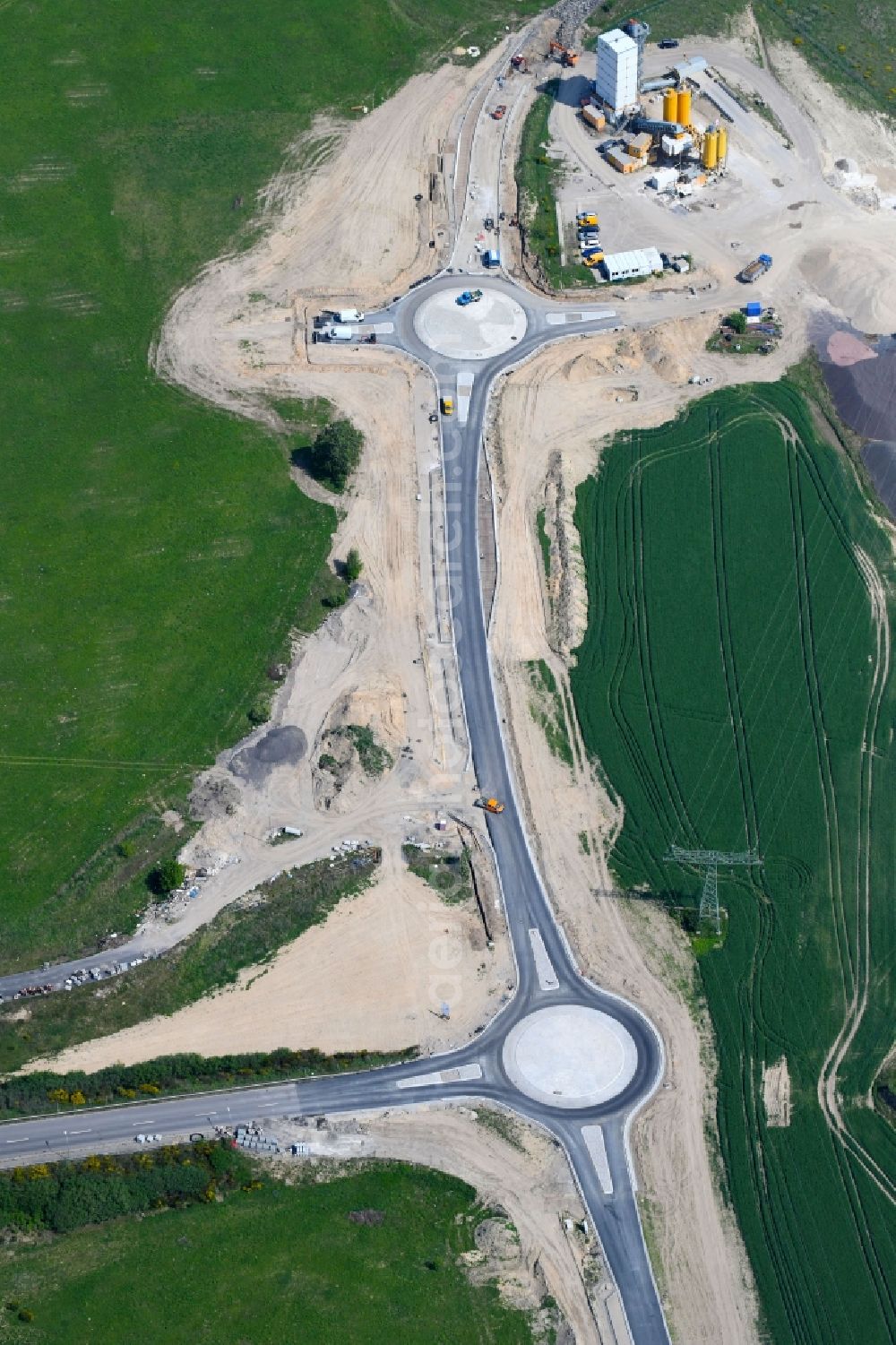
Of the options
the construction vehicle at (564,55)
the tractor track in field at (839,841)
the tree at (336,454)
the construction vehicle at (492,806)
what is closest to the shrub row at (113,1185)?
the construction vehicle at (492,806)

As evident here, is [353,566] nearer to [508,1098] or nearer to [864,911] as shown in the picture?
[508,1098]

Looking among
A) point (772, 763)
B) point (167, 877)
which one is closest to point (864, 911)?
point (772, 763)

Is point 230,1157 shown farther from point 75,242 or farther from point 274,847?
point 75,242

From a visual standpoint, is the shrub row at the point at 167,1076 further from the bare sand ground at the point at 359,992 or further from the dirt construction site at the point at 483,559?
the dirt construction site at the point at 483,559

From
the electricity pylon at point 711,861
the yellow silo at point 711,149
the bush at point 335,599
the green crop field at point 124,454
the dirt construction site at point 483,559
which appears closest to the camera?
the dirt construction site at point 483,559

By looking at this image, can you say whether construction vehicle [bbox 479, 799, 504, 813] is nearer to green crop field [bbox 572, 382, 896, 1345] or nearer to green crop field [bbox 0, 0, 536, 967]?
green crop field [bbox 572, 382, 896, 1345]
